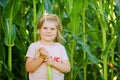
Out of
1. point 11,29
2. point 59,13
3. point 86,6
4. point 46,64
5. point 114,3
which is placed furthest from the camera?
point 114,3

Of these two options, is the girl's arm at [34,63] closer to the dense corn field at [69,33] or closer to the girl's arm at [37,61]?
the girl's arm at [37,61]

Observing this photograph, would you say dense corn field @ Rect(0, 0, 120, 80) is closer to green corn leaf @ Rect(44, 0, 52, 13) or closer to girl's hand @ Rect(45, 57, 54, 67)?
green corn leaf @ Rect(44, 0, 52, 13)

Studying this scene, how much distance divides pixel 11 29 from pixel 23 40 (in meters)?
0.27

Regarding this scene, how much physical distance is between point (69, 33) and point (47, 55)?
33.0 inches

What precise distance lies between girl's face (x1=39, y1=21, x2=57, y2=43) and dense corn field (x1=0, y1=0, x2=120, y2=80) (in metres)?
0.40

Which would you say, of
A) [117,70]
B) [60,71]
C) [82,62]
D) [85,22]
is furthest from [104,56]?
[60,71]

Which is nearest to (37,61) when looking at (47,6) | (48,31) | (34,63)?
(34,63)

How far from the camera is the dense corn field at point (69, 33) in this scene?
1990 mm

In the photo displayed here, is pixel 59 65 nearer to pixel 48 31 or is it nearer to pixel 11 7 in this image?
pixel 48 31

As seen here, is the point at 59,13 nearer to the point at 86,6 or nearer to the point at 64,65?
the point at 86,6

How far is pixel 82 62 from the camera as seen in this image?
218 cm

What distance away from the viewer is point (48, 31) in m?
1.52

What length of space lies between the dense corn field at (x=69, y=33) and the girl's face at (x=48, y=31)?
40 centimetres

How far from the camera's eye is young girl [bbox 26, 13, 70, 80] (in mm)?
1490
